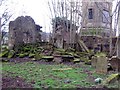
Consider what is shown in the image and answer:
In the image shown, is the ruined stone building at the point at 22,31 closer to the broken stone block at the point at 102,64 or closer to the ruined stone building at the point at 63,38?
the ruined stone building at the point at 63,38

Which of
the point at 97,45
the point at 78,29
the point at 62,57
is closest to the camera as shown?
the point at 62,57

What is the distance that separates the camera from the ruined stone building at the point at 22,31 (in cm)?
1088

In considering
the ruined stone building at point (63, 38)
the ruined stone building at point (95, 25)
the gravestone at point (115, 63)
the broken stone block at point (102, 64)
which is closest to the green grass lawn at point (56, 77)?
the broken stone block at point (102, 64)

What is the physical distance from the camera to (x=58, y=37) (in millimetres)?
10227

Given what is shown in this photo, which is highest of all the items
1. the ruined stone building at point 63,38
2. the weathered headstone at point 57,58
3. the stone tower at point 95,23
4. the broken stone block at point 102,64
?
the stone tower at point 95,23

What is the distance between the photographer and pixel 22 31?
36.2 ft

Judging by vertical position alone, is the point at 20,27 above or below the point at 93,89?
above

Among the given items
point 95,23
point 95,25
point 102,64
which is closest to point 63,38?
point 102,64

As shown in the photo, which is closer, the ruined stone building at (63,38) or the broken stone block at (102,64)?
the broken stone block at (102,64)

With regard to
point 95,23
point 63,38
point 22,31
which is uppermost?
point 95,23

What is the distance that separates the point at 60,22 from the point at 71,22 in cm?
84

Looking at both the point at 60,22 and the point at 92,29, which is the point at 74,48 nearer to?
the point at 60,22

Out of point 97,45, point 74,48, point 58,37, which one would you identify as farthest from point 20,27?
point 97,45

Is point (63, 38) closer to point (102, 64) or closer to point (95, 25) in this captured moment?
point (102, 64)
